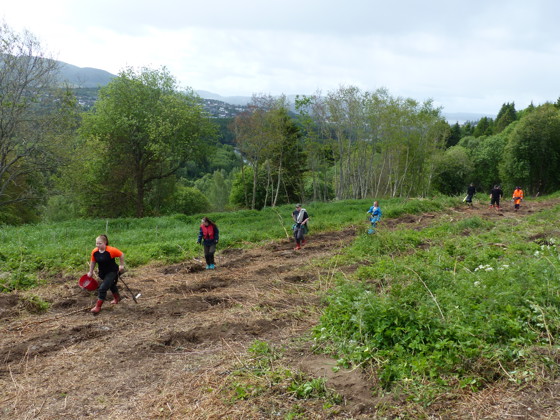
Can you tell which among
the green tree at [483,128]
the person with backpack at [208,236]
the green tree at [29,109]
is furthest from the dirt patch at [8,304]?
the green tree at [483,128]

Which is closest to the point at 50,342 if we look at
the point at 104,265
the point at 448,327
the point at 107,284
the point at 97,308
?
the point at 97,308

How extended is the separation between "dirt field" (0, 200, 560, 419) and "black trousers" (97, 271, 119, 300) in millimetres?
300

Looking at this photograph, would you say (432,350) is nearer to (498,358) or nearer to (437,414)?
(498,358)

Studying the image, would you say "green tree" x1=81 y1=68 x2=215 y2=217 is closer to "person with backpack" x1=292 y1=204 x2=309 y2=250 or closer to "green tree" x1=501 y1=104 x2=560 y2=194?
"person with backpack" x1=292 y1=204 x2=309 y2=250

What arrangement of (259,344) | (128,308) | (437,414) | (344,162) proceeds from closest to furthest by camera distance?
(437,414)
(259,344)
(128,308)
(344,162)

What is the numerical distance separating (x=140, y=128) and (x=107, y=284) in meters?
20.3

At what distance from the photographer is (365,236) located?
38.2ft

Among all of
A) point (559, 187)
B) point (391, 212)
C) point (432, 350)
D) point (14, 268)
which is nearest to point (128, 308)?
point (14, 268)

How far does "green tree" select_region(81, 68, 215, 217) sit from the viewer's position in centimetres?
2481

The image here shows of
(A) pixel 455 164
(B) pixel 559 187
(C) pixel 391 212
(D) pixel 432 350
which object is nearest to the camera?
(D) pixel 432 350

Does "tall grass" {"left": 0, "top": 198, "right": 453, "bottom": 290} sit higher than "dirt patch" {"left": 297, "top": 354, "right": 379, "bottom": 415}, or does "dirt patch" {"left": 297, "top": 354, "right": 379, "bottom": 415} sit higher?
"dirt patch" {"left": 297, "top": 354, "right": 379, "bottom": 415}

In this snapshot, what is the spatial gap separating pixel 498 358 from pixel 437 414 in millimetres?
1015

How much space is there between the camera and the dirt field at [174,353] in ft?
12.9

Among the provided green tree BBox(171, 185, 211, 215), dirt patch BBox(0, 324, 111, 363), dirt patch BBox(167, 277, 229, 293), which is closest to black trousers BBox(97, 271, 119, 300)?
dirt patch BBox(0, 324, 111, 363)
